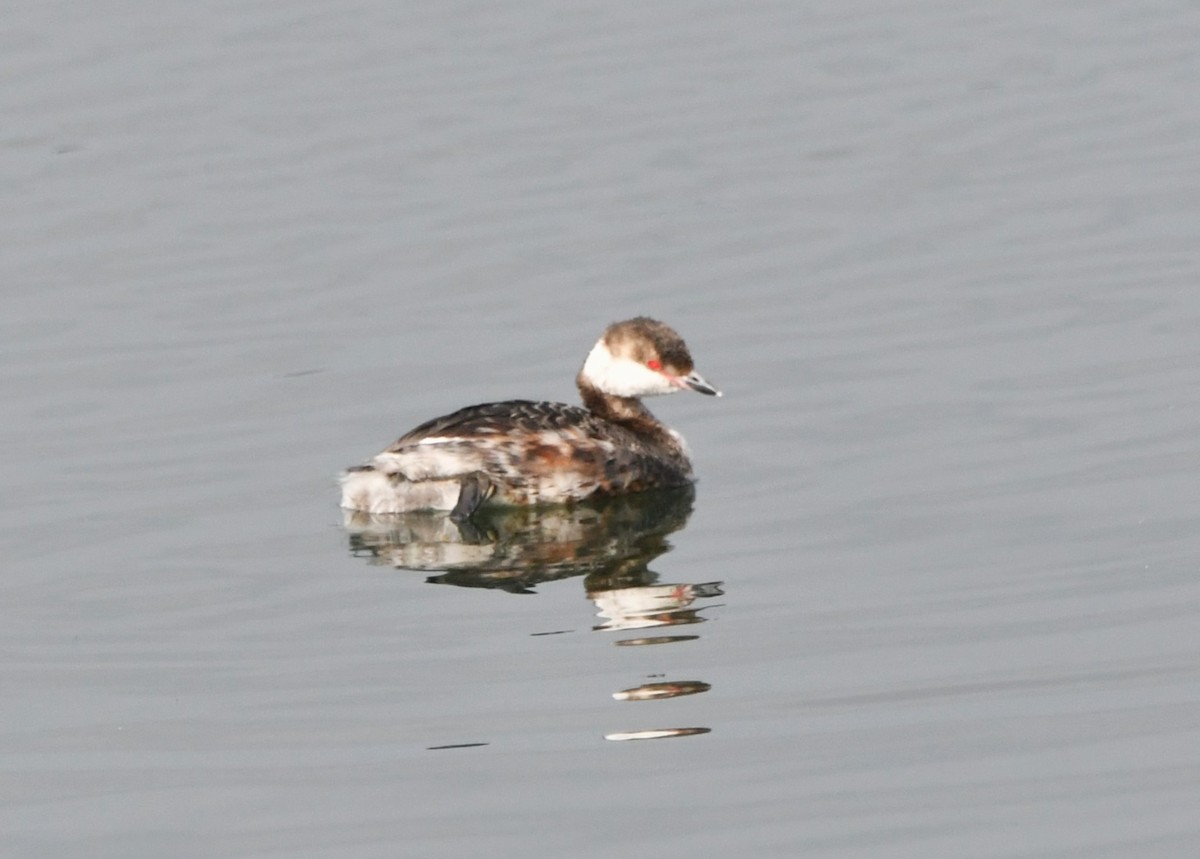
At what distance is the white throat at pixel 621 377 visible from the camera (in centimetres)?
1354

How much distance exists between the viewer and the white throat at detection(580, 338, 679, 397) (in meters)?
13.5

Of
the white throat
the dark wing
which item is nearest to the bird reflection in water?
the dark wing

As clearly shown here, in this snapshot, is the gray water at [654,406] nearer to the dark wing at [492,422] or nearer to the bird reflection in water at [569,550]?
the bird reflection in water at [569,550]

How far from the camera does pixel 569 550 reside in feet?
38.8

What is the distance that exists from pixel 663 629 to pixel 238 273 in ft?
28.9

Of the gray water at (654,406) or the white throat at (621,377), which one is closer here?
the gray water at (654,406)

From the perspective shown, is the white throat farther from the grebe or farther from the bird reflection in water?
the bird reflection in water

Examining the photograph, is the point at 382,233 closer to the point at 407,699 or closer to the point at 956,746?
the point at 407,699

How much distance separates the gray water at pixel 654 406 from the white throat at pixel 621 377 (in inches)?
20.3

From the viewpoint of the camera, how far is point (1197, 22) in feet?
81.0

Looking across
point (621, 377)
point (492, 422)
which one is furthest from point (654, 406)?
point (492, 422)

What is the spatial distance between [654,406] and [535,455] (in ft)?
10.0

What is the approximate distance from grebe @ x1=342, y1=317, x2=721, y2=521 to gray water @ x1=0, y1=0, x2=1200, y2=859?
1.09 feet

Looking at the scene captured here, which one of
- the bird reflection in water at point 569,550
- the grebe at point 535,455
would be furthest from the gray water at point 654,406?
the grebe at point 535,455
